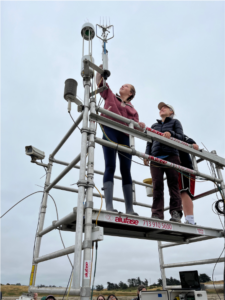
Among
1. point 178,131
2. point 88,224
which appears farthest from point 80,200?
point 178,131

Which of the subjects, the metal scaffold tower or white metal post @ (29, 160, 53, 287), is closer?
the metal scaffold tower

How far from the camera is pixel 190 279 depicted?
3.10 m

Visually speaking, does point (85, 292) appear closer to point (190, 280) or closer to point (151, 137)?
point (151, 137)

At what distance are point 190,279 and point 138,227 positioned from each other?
117 centimetres

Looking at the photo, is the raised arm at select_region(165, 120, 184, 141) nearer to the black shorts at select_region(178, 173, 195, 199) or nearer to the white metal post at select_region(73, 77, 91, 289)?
the black shorts at select_region(178, 173, 195, 199)

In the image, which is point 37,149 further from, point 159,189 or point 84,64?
point 159,189

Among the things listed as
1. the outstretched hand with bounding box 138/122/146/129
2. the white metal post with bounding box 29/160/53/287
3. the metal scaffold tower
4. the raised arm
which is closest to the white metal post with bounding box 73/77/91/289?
the metal scaffold tower

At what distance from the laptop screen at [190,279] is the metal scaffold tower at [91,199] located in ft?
0.96

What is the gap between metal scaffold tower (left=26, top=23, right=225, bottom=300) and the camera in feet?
6.18

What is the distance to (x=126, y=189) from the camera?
2969mm

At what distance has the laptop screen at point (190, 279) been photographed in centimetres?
303

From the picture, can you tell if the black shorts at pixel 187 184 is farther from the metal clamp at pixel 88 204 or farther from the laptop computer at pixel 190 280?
the metal clamp at pixel 88 204

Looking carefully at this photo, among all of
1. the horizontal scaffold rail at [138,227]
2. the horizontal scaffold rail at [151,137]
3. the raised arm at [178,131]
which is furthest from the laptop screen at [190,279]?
the raised arm at [178,131]

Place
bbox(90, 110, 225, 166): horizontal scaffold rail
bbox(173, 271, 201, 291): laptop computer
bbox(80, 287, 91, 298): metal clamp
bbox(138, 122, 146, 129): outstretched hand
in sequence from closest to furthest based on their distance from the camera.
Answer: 1. bbox(80, 287, 91, 298): metal clamp
2. bbox(90, 110, 225, 166): horizontal scaffold rail
3. bbox(138, 122, 146, 129): outstretched hand
4. bbox(173, 271, 201, 291): laptop computer
